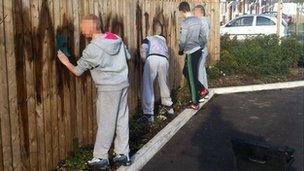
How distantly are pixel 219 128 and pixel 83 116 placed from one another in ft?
9.24

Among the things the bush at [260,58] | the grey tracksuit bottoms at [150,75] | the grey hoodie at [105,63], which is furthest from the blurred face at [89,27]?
the bush at [260,58]

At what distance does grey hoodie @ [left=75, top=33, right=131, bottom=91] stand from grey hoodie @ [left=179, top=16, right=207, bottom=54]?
11.5 ft

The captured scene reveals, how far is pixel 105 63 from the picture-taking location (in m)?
5.44

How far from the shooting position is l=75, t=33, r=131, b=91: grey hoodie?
17.6 ft

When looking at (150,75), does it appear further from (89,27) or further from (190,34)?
(89,27)

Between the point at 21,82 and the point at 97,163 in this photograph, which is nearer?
the point at 21,82

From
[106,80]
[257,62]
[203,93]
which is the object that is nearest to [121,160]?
[106,80]

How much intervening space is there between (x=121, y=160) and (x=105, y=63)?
124 centimetres

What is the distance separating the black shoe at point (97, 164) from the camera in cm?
565

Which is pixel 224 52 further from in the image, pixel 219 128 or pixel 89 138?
pixel 89 138

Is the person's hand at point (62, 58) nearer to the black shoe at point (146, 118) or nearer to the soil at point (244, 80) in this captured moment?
the black shoe at point (146, 118)

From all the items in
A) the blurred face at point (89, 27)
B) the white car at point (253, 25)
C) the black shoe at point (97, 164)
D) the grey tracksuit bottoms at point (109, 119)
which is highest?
the blurred face at point (89, 27)

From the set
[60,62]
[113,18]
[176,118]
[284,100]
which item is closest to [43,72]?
[60,62]

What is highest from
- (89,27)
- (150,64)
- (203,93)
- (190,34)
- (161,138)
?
(89,27)
